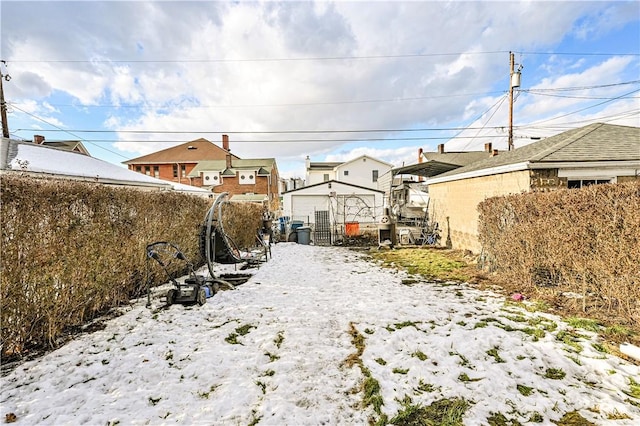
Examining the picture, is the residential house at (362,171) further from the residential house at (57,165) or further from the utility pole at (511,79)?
the residential house at (57,165)

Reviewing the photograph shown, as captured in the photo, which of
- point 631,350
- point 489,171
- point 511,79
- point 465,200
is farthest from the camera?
point 511,79

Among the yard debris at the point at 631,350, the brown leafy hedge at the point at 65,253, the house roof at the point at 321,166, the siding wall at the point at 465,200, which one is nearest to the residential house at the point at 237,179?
the house roof at the point at 321,166

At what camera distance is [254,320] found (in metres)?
4.39

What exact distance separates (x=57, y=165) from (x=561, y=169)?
16.3 metres

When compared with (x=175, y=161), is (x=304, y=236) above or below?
below

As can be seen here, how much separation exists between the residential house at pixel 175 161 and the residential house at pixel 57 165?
29467 millimetres

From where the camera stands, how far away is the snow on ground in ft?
7.73

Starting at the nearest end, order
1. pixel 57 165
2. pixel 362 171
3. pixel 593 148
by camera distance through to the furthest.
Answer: pixel 593 148 < pixel 57 165 < pixel 362 171

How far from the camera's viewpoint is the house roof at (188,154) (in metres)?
42.5

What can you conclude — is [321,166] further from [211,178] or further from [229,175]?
[211,178]

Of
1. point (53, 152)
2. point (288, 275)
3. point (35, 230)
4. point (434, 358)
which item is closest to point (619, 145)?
point (434, 358)

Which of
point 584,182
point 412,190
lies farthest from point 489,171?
point 412,190

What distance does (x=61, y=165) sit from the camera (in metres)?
10.5

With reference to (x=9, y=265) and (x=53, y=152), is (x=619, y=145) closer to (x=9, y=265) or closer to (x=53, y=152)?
(x=9, y=265)
